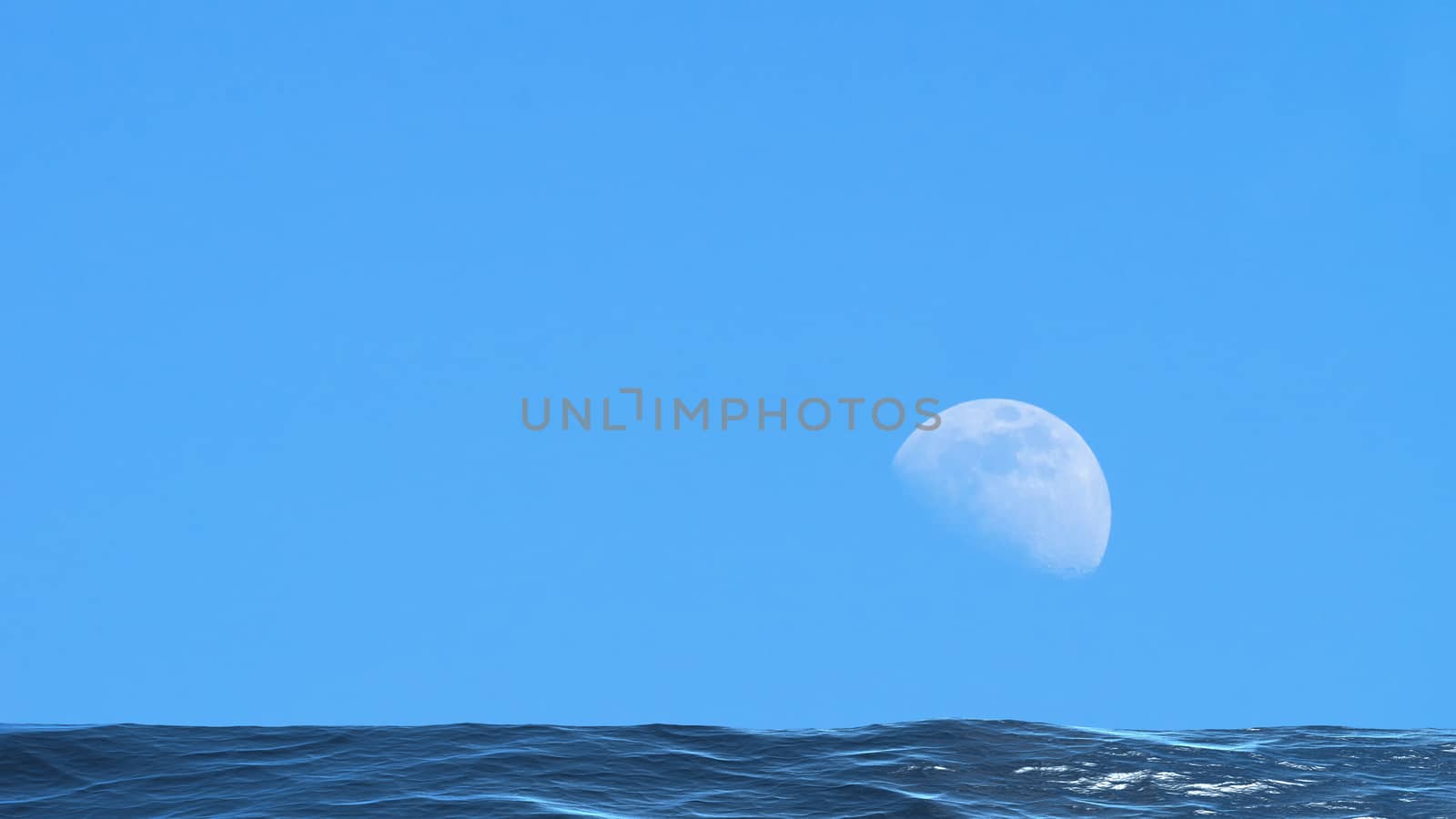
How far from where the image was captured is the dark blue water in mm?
11180

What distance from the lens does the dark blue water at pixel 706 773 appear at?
11180 millimetres

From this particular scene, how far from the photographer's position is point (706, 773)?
12.7 metres

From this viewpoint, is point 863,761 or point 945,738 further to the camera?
point 945,738

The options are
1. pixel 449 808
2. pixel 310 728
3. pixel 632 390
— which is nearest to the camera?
pixel 449 808

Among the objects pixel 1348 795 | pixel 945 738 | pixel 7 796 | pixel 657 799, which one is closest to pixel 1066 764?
pixel 945 738

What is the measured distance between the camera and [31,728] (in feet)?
45.6

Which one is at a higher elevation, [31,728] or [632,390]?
[632,390]

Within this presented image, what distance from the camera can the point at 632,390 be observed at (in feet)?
60.3

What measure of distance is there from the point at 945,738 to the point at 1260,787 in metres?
3.83

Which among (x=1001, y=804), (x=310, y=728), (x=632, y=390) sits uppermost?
(x=632, y=390)

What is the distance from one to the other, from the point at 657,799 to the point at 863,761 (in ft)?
10.0

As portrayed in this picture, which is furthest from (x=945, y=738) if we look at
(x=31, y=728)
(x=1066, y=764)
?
(x=31, y=728)

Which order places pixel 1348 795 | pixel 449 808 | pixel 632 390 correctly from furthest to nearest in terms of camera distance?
pixel 632 390 → pixel 1348 795 → pixel 449 808

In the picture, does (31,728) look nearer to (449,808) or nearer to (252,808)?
(252,808)
